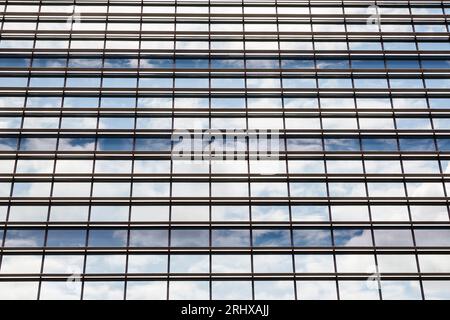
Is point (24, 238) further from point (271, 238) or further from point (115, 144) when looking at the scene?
point (271, 238)

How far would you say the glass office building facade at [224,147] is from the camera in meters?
28.2

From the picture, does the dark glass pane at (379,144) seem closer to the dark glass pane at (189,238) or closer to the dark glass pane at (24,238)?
the dark glass pane at (189,238)

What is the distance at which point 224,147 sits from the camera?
3170 centimetres

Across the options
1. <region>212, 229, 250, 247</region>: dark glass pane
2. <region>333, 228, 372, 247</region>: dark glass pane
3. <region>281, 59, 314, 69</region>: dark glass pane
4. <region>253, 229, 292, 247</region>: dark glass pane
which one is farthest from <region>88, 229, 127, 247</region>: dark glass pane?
<region>281, 59, 314, 69</region>: dark glass pane

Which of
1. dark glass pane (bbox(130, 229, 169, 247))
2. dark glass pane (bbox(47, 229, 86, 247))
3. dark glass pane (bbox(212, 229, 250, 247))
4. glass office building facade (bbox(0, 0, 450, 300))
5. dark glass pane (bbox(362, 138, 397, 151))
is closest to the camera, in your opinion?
glass office building facade (bbox(0, 0, 450, 300))

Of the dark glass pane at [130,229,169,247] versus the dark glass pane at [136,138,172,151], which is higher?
the dark glass pane at [136,138,172,151]

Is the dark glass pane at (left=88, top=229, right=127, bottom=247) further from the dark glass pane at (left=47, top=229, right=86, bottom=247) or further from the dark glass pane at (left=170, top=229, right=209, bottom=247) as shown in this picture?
the dark glass pane at (left=170, top=229, right=209, bottom=247)

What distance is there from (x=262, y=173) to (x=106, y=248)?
380 inches

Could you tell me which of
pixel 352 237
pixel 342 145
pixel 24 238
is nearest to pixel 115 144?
pixel 24 238

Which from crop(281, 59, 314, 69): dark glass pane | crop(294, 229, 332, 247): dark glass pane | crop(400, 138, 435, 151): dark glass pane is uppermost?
crop(281, 59, 314, 69): dark glass pane

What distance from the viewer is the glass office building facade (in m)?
28.2

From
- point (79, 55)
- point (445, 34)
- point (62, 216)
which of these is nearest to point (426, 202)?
point (445, 34)

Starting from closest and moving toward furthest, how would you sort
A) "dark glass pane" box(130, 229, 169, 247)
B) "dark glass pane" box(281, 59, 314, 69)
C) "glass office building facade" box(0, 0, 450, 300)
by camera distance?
"glass office building facade" box(0, 0, 450, 300) → "dark glass pane" box(130, 229, 169, 247) → "dark glass pane" box(281, 59, 314, 69)

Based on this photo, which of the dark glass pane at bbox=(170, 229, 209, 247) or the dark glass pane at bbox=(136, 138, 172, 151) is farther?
the dark glass pane at bbox=(136, 138, 172, 151)
